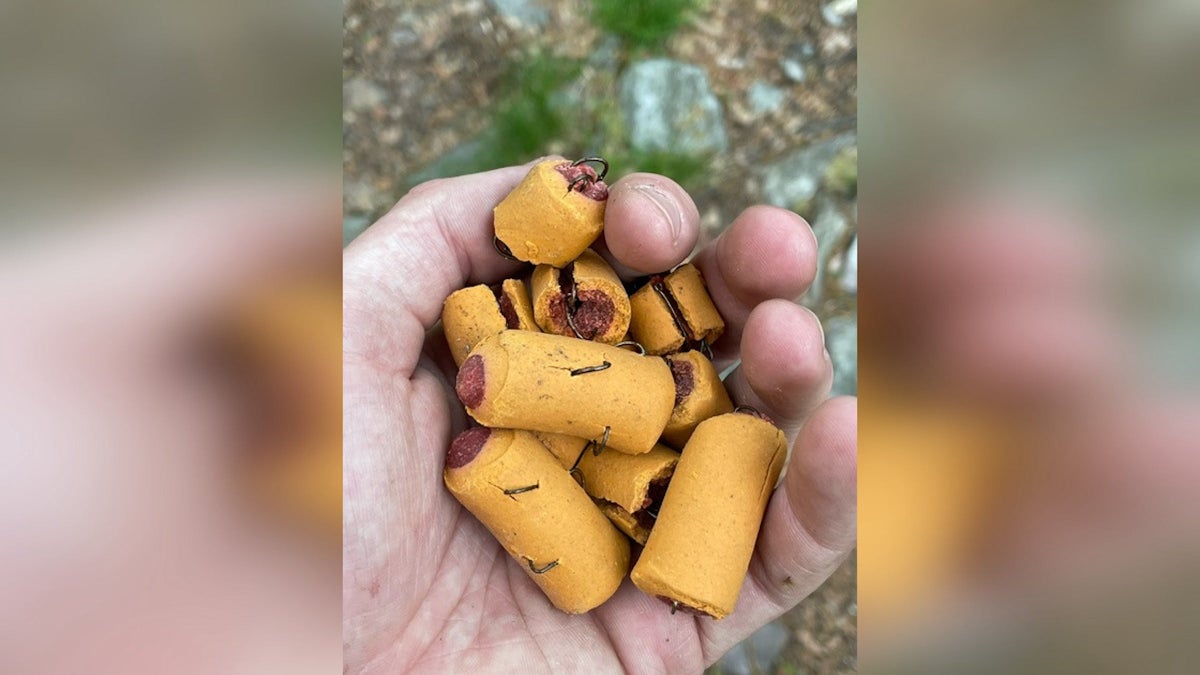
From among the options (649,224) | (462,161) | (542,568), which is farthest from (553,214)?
(462,161)

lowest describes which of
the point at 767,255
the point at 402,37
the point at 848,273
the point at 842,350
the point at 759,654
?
the point at 759,654

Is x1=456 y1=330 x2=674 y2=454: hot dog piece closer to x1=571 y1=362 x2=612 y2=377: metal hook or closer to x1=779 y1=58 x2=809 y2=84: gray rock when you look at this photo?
x1=571 y1=362 x2=612 y2=377: metal hook

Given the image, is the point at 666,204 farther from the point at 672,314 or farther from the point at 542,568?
the point at 542,568
